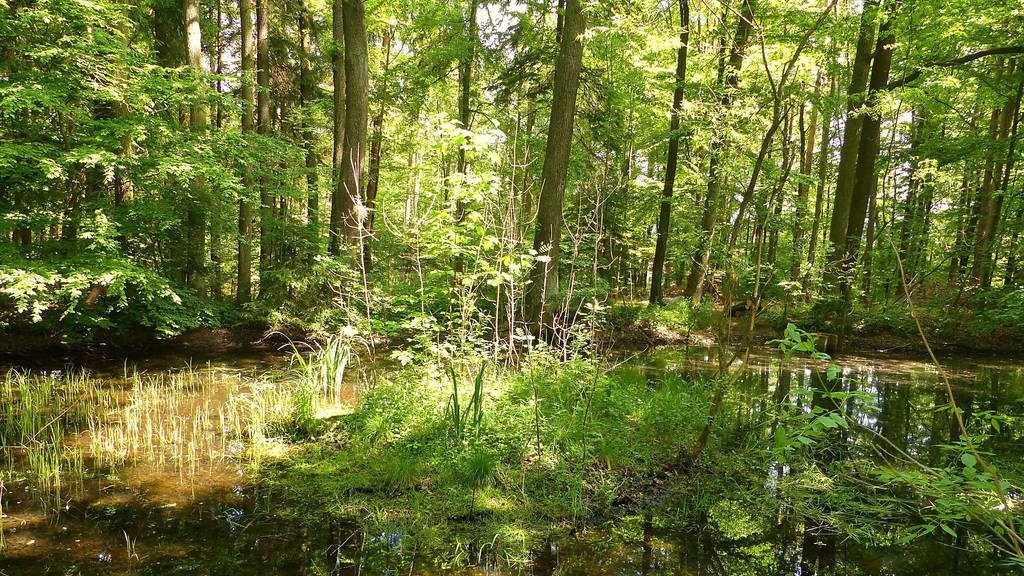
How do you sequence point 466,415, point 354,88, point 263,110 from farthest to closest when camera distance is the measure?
point 263,110 < point 354,88 < point 466,415

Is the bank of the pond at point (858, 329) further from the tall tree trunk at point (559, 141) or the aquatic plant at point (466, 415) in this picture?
the aquatic plant at point (466, 415)

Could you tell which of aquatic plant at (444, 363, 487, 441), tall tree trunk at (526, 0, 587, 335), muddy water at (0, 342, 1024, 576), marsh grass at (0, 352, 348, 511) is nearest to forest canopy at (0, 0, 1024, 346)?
tall tree trunk at (526, 0, 587, 335)

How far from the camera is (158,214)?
8.04 metres

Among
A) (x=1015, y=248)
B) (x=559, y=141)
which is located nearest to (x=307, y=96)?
(x=559, y=141)

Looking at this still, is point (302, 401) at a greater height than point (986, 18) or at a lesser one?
lesser

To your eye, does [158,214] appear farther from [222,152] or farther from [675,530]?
[675,530]

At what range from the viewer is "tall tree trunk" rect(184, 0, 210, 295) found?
29.8 feet

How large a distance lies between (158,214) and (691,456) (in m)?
8.64

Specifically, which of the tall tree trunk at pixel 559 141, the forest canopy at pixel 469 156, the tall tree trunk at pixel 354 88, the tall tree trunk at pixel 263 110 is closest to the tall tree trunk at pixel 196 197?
the forest canopy at pixel 469 156

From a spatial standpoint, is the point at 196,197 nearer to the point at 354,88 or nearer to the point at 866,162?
the point at 354,88

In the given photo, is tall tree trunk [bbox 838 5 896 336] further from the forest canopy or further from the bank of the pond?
the bank of the pond

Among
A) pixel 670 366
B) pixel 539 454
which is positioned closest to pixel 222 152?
pixel 539 454

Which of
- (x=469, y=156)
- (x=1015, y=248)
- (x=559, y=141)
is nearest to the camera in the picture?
(x=469, y=156)

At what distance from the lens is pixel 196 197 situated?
9.00 meters
